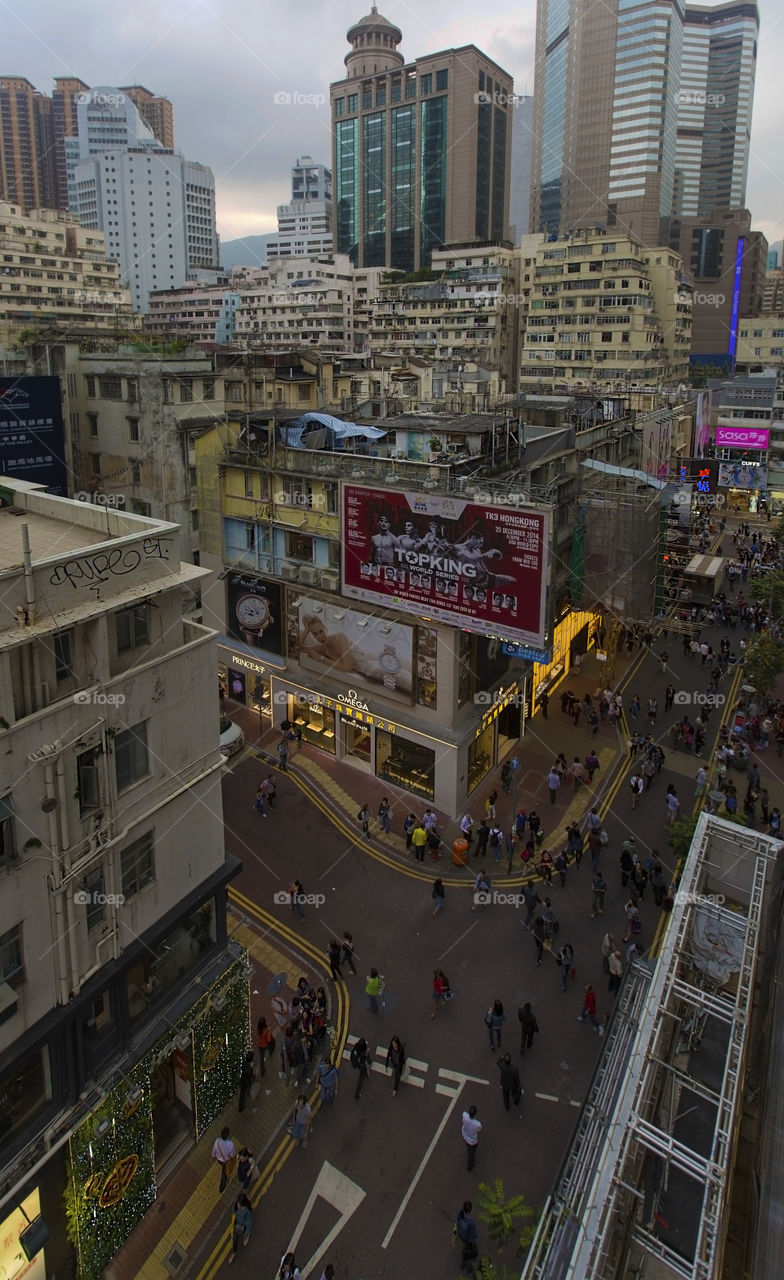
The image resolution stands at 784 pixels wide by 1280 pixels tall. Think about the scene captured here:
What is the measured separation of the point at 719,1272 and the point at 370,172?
183020 millimetres

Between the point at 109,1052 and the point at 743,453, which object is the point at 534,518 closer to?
the point at 109,1052

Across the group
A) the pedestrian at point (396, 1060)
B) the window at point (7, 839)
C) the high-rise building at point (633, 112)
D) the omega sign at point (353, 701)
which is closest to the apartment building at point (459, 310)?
the high-rise building at point (633, 112)

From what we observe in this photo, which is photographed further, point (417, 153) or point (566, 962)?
point (417, 153)

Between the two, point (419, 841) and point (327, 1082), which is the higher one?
point (419, 841)

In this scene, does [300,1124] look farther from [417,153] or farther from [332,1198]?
[417,153]

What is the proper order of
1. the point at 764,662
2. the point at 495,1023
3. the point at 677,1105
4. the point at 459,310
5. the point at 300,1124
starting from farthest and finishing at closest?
the point at 459,310 < the point at 764,662 < the point at 495,1023 < the point at 300,1124 < the point at 677,1105

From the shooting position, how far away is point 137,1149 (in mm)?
14430

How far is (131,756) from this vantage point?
44.1 ft

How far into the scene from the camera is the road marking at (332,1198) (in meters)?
14.5

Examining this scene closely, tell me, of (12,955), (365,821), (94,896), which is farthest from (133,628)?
(365,821)

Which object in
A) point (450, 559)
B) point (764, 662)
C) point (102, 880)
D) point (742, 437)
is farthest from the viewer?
point (742, 437)

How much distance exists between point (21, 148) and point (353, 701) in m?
208

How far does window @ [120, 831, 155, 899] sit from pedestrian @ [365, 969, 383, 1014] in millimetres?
7446

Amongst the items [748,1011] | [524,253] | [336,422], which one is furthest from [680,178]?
[748,1011]
